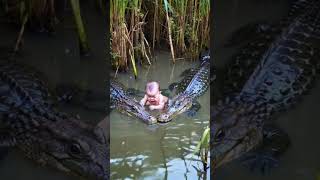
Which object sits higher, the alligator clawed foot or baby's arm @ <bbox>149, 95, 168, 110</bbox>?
baby's arm @ <bbox>149, 95, 168, 110</bbox>

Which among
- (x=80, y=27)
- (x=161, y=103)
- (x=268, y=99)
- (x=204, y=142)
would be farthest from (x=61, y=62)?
(x=268, y=99)

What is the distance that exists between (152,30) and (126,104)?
9.4 inches

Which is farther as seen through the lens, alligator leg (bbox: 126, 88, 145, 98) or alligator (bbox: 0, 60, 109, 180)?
alligator leg (bbox: 126, 88, 145, 98)

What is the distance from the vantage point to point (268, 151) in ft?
4.68

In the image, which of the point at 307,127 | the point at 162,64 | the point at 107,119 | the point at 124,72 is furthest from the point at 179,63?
the point at 307,127

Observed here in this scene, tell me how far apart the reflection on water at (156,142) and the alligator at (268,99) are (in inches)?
3.5

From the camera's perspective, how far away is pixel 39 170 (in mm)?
1380

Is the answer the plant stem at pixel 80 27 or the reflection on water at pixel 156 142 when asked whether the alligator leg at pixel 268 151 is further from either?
the plant stem at pixel 80 27

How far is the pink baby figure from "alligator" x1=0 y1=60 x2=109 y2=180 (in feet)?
0.68

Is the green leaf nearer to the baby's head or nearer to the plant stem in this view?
the baby's head

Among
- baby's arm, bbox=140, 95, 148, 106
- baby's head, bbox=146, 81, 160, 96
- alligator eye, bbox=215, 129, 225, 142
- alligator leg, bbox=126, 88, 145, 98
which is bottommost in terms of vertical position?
alligator eye, bbox=215, 129, 225, 142

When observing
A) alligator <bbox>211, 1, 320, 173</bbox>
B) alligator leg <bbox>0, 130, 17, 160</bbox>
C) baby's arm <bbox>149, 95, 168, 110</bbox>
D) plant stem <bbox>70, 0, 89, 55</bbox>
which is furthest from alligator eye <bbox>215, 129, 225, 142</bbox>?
alligator leg <bbox>0, 130, 17, 160</bbox>

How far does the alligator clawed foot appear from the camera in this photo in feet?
4.66

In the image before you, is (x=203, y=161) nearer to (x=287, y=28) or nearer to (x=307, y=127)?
(x=307, y=127)
